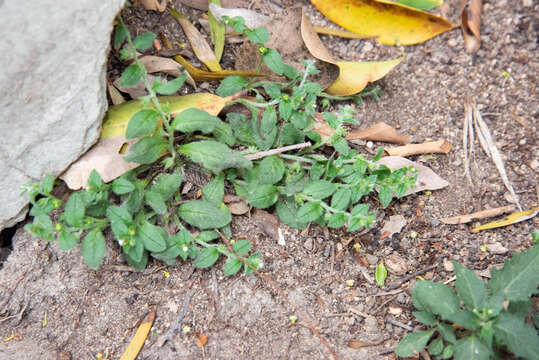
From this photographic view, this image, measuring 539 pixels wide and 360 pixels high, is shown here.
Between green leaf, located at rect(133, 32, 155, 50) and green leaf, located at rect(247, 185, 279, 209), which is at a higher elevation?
green leaf, located at rect(133, 32, 155, 50)

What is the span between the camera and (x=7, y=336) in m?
2.28

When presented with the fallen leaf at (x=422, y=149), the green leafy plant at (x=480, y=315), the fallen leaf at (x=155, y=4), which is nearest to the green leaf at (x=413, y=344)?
the green leafy plant at (x=480, y=315)

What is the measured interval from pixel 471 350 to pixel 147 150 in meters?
1.62

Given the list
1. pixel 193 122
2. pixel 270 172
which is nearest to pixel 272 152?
pixel 270 172

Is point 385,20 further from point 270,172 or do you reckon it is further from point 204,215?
point 204,215

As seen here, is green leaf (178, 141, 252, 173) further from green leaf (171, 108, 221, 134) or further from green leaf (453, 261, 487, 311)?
green leaf (453, 261, 487, 311)

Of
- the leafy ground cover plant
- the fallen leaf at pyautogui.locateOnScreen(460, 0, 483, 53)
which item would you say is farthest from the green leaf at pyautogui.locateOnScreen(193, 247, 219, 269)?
the fallen leaf at pyautogui.locateOnScreen(460, 0, 483, 53)

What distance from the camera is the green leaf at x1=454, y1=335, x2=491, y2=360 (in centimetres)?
186

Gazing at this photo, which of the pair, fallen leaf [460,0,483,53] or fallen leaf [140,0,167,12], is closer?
fallen leaf [140,0,167,12]

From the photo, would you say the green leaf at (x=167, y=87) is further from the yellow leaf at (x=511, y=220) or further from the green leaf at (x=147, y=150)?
the yellow leaf at (x=511, y=220)

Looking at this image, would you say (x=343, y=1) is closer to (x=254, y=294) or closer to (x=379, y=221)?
(x=379, y=221)

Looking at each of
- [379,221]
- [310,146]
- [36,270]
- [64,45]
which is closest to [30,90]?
[64,45]

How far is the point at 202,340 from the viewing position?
87.2 inches

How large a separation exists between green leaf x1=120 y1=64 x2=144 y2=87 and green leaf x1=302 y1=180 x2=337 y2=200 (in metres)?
0.96
